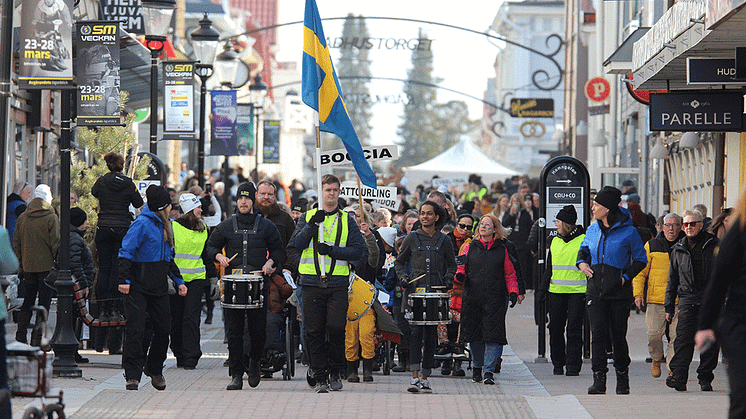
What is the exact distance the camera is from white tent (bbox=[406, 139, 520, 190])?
148 feet

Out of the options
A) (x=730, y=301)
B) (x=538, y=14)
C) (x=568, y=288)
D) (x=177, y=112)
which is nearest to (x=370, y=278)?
(x=568, y=288)

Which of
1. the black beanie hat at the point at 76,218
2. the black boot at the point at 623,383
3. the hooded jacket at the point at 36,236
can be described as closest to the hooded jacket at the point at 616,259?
the black boot at the point at 623,383

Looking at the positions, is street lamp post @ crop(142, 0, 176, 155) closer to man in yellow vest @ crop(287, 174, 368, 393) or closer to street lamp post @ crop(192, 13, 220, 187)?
street lamp post @ crop(192, 13, 220, 187)

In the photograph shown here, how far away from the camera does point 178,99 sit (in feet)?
68.9

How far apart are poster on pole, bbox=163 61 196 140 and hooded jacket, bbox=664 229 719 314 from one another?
427 inches

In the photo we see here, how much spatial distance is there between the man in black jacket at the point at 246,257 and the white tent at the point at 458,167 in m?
32.8

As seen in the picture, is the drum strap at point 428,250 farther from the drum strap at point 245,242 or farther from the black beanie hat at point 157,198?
the black beanie hat at point 157,198

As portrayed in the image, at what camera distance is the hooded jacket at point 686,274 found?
39.0 ft

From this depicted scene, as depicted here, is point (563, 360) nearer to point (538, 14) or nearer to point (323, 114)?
point (323, 114)

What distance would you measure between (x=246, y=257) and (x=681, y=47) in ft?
18.1

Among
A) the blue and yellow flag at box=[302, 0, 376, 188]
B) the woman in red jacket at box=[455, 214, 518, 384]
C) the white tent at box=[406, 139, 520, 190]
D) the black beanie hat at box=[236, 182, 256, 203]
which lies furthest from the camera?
the white tent at box=[406, 139, 520, 190]

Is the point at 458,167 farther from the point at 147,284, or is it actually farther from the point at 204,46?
the point at 147,284

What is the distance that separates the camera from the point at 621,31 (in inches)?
1481

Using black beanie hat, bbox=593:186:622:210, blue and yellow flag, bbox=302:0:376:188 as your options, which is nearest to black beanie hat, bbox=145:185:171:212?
blue and yellow flag, bbox=302:0:376:188
